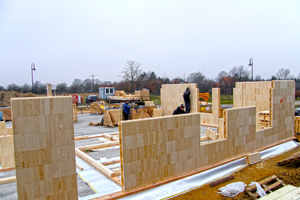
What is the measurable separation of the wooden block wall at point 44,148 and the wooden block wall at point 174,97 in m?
11.0

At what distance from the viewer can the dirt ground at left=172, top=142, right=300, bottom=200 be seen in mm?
5324

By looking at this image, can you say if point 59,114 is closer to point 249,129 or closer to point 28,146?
point 28,146

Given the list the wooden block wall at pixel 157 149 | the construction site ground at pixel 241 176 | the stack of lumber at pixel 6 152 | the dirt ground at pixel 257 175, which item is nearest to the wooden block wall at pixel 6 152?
the stack of lumber at pixel 6 152

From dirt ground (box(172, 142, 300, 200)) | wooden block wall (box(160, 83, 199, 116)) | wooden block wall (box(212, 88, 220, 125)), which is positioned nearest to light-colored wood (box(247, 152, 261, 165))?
dirt ground (box(172, 142, 300, 200))

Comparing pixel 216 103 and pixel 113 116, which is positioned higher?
pixel 216 103

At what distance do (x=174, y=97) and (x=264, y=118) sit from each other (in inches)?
280

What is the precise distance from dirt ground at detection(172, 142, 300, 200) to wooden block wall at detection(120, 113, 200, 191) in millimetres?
777

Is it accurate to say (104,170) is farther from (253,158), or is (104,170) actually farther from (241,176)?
(253,158)

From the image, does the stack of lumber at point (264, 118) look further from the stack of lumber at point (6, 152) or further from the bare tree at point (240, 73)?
the bare tree at point (240, 73)

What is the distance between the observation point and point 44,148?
419 cm

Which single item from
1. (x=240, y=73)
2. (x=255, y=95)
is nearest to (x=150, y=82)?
(x=240, y=73)

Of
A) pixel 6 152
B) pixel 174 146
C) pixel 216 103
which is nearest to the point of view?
pixel 174 146

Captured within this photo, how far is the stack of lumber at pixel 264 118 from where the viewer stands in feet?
31.8

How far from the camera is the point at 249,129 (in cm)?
802
